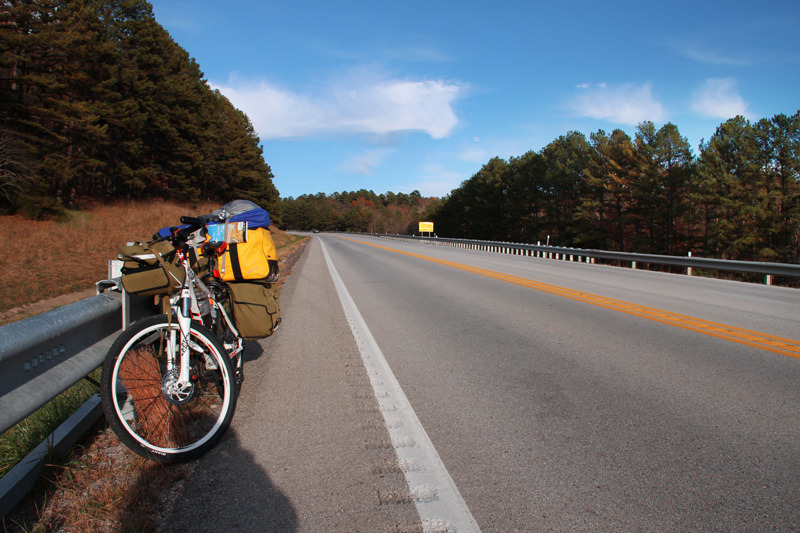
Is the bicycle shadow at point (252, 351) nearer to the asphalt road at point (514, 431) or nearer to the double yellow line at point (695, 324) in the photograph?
the asphalt road at point (514, 431)

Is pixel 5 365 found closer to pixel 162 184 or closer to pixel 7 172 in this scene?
pixel 7 172

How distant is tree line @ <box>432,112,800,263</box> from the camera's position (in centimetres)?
3406

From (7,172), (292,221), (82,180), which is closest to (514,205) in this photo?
(82,180)

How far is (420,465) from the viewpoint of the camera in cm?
277

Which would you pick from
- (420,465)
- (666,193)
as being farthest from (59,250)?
(666,193)

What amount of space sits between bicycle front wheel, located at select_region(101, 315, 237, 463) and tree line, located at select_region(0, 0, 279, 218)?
2603 centimetres

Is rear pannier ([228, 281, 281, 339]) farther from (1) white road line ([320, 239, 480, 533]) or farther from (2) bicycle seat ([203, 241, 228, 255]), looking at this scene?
(1) white road line ([320, 239, 480, 533])

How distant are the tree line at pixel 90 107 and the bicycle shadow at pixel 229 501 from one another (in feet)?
87.4

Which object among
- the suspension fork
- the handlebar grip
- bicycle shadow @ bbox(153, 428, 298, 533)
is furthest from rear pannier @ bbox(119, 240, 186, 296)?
bicycle shadow @ bbox(153, 428, 298, 533)

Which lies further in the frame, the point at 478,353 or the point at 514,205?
the point at 514,205

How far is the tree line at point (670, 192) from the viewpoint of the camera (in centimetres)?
3406

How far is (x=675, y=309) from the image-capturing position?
8016 mm

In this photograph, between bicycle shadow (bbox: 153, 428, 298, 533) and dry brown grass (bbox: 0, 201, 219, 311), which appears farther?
dry brown grass (bbox: 0, 201, 219, 311)

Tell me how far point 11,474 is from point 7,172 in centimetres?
2735
